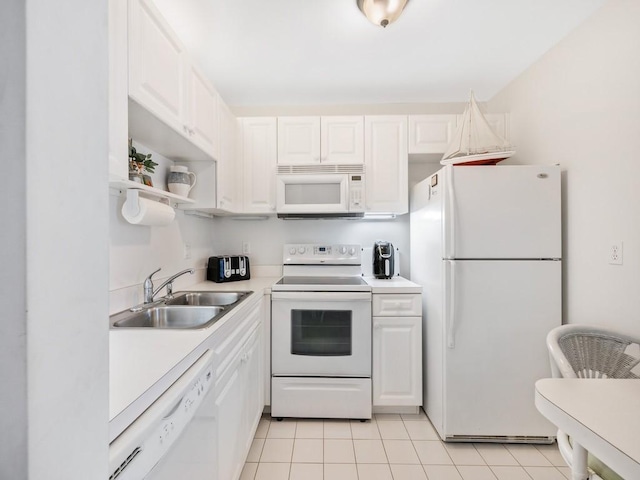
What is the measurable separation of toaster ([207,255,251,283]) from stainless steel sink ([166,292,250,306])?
0.43 metres

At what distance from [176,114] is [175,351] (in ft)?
3.65

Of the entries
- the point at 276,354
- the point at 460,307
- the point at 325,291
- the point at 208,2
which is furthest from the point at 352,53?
the point at 276,354

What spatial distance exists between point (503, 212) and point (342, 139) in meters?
1.28

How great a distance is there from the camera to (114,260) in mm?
1480

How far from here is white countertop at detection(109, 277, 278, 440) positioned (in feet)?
2.17

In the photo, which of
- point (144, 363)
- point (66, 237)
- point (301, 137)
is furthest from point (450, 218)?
point (66, 237)

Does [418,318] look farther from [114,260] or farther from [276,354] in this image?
[114,260]

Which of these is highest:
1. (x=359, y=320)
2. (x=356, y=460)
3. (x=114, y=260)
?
(x=114, y=260)

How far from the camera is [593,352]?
1441 mm

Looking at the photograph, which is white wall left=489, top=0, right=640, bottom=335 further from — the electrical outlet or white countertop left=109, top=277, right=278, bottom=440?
white countertop left=109, top=277, right=278, bottom=440

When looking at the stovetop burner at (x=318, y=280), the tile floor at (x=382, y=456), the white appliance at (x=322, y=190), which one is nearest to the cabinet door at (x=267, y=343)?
the tile floor at (x=382, y=456)

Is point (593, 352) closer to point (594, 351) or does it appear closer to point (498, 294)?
point (594, 351)

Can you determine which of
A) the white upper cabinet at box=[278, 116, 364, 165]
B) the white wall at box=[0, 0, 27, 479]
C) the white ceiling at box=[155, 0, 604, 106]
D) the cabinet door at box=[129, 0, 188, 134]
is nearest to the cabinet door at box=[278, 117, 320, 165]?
the white upper cabinet at box=[278, 116, 364, 165]

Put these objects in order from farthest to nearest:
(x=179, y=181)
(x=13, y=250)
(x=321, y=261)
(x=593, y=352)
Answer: (x=321, y=261)
(x=179, y=181)
(x=593, y=352)
(x=13, y=250)
